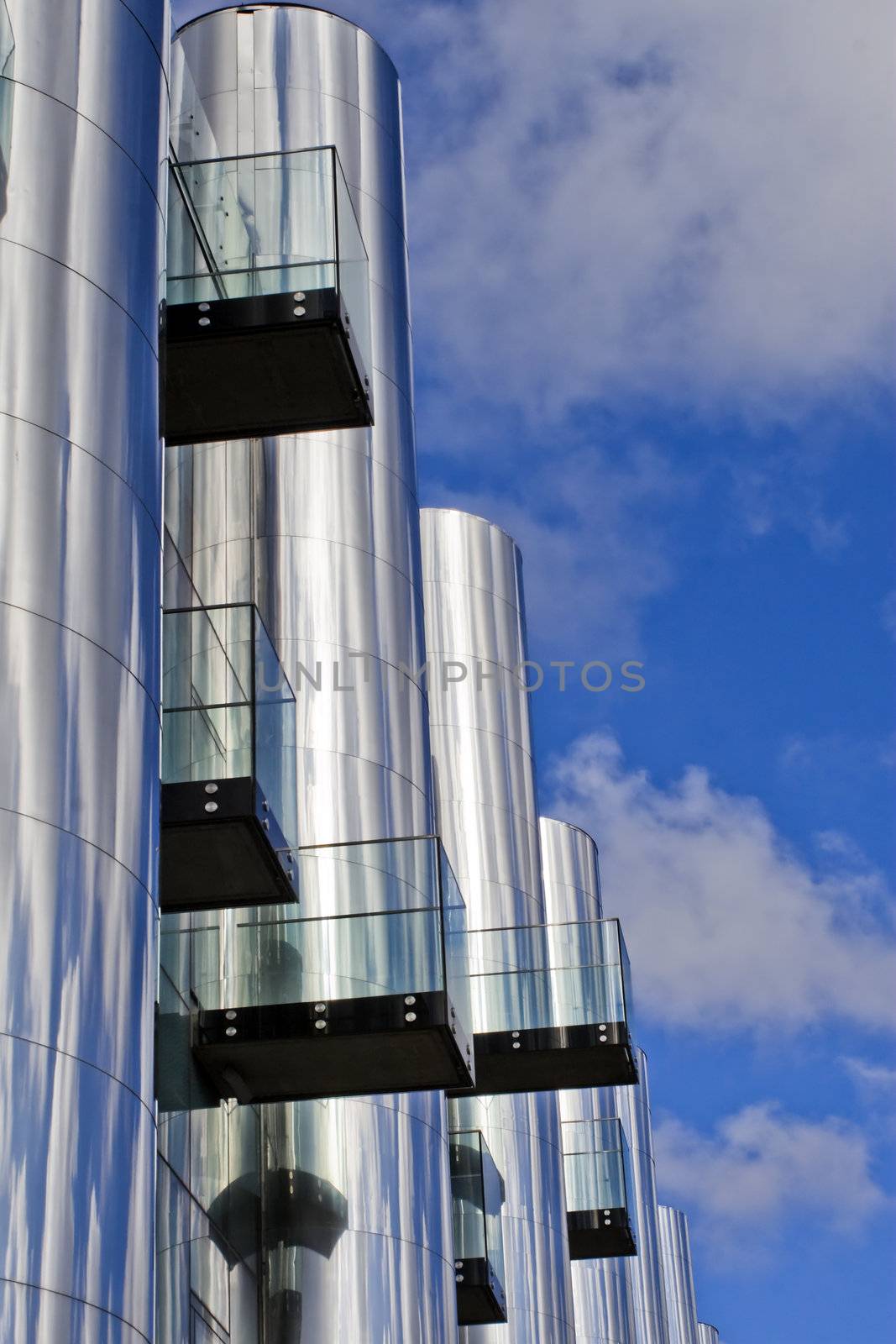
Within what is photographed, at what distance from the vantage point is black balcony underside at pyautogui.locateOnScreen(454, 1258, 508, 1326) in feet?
72.0

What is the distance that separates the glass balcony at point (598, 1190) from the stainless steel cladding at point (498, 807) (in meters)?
0.57

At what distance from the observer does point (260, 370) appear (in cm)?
1652

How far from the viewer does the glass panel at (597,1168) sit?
2961 cm

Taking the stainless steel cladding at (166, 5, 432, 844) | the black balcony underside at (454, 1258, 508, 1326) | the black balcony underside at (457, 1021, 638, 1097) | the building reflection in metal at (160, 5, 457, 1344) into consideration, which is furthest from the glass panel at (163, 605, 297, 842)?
the black balcony underside at (454, 1258, 508, 1326)

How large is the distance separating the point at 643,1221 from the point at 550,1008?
64.4ft

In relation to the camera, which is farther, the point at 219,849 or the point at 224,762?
the point at 219,849

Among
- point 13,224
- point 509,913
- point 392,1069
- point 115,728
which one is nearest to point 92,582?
point 115,728

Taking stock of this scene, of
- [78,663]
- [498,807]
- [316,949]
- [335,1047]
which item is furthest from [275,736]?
[498,807]

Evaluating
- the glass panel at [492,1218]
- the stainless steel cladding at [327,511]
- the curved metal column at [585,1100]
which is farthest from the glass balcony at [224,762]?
the curved metal column at [585,1100]

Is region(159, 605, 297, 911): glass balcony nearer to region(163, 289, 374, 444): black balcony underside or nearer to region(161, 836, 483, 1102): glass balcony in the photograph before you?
region(161, 836, 483, 1102): glass balcony

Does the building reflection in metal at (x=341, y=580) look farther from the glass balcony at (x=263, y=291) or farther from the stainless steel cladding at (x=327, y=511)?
the glass balcony at (x=263, y=291)

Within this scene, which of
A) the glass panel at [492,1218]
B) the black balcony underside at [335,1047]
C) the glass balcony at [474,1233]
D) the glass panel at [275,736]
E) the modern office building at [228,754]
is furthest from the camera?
the glass panel at [492,1218]

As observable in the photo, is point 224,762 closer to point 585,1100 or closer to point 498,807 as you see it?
point 498,807

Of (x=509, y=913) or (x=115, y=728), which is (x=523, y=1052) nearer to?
(x=509, y=913)
